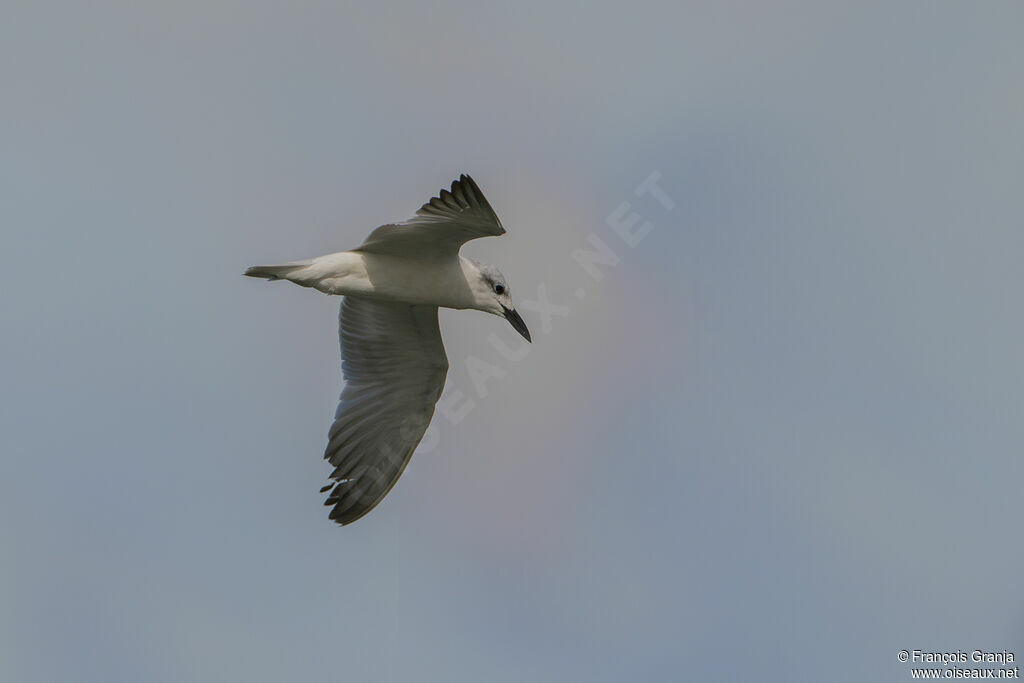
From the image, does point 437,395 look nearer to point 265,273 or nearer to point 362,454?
point 362,454

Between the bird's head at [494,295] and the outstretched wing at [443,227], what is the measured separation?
48cm

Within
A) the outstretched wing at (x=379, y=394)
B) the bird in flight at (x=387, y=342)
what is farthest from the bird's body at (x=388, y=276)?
the outstretched wing at (x=379, y=394)

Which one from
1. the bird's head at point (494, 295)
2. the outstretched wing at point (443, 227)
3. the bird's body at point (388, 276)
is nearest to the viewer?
the outstretched wing at point (443, 227)

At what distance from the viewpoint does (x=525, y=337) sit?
46.5 ft

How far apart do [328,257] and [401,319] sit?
2.17m

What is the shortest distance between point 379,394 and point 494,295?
103 inches

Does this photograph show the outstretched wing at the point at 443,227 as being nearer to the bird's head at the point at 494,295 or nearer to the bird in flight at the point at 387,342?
the bird in flight at the point at 387,342

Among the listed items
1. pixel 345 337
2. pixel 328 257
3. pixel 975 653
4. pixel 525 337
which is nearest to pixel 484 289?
pixel 525 337

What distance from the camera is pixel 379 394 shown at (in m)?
15.9

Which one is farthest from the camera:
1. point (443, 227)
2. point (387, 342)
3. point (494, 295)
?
point (387, 342)

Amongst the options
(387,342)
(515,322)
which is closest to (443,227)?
(515,322)

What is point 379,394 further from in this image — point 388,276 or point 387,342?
point 388,276

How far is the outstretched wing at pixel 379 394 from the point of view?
15477mm

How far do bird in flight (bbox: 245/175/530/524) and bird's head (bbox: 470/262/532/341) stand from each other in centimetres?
1
